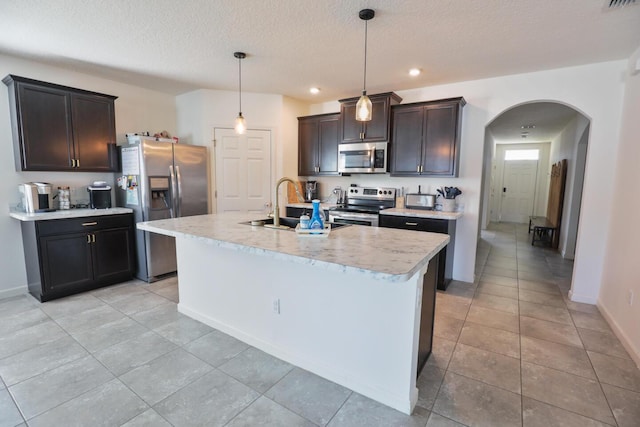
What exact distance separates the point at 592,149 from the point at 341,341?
3.35 meters

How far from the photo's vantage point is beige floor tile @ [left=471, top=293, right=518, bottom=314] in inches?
125

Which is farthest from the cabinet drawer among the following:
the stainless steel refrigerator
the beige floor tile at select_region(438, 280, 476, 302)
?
the beige floor tile at select_region(438, 280, 476, 302)

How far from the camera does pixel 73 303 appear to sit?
3186mm

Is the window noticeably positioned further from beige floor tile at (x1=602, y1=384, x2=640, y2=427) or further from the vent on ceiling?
beige floor tile at (x1=602, y1=384, x2=640, y2=427)

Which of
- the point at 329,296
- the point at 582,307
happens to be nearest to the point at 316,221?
the point at 329,296

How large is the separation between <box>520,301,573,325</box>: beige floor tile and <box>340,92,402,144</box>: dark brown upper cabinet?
2.52 m

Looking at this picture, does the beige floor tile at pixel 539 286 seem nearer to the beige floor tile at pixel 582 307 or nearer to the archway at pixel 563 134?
the beige floor tile at pixel 582 307

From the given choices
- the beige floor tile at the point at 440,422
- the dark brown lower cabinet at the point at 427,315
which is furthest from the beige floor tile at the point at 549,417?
the dark brown lower cabinet at the point at 427,315

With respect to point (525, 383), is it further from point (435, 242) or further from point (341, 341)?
point (341, 341)

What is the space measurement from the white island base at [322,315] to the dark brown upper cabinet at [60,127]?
190 cm

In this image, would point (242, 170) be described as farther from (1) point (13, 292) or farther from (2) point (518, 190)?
(2) point (518, 190)

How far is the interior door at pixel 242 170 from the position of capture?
4.55 metres

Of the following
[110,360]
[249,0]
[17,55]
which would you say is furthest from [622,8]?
[17,55]

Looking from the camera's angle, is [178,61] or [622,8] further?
[178,61]
